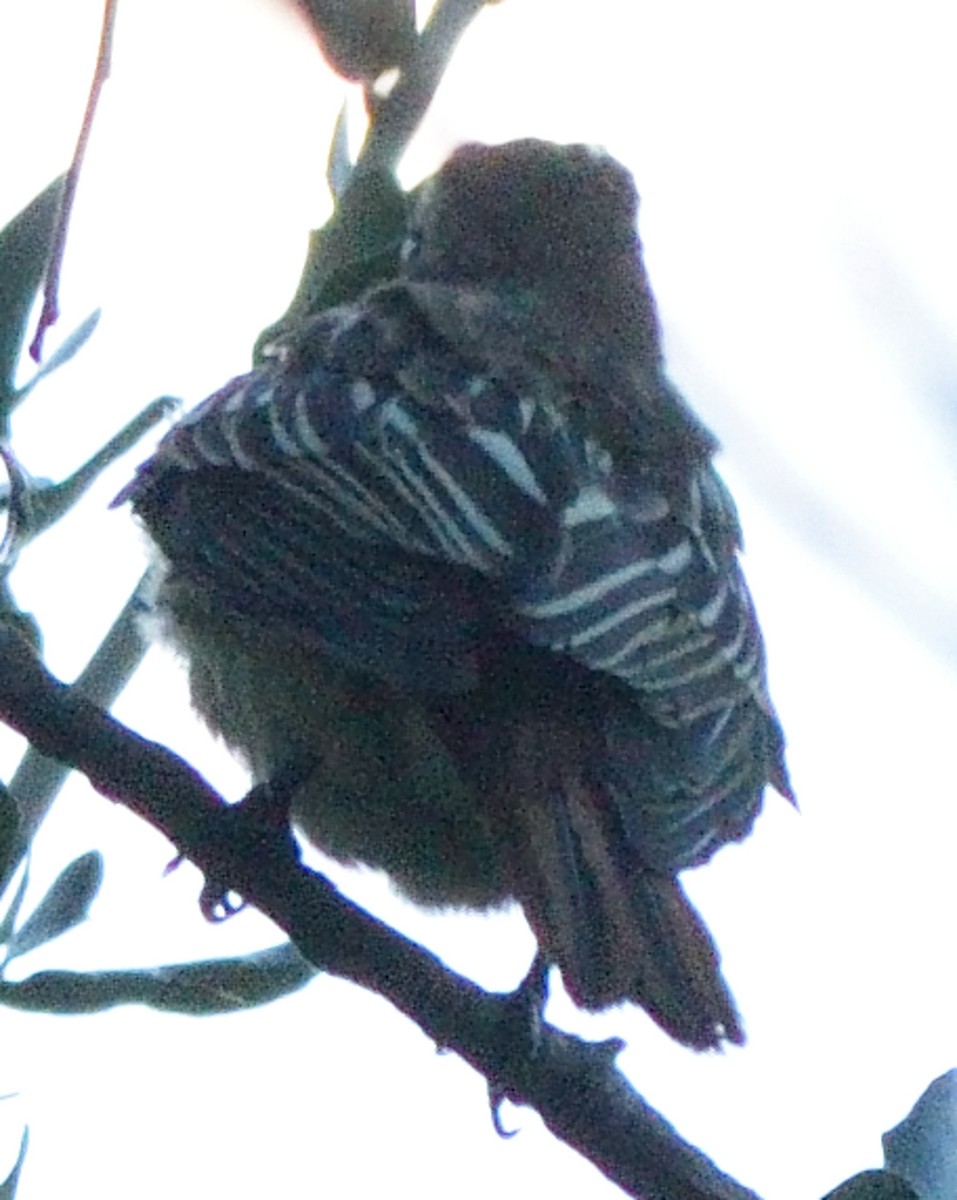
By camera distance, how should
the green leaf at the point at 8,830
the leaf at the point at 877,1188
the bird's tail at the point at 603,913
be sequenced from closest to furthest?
the leaf at the point at 877,1188
the green leaf at the point at 8,830
the bird's tail at the point at 603,913

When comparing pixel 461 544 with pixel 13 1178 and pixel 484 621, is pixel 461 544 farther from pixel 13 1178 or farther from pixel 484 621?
pixel 13 1178

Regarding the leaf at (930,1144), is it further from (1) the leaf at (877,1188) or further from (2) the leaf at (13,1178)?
(2) the leaf at (13,1178)

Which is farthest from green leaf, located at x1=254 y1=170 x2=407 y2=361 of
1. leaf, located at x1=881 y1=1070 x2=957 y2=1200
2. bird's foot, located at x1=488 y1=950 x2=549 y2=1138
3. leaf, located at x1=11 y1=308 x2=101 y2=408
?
leaf, located at x1=881 y1=1070 x2=957 y2=1200

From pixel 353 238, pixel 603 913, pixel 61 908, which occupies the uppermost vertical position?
pixel 353 238

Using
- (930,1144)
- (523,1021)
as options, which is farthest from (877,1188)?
(523,1021)

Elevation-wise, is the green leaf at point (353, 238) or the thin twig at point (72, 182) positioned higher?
the thin twig at point (72, 182)

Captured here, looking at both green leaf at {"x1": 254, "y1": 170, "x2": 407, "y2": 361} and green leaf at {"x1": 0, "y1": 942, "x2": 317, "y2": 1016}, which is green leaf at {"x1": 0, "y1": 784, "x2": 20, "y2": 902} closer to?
green leaf at {"x1": 0, "y1": 942, "x2": 317, "y2": 1016}

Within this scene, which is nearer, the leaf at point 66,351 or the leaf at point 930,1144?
the leaf at point 930,1144

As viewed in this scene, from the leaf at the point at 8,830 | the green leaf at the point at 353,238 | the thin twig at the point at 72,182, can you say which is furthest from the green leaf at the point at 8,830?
the green leaf at the point at 353,238
